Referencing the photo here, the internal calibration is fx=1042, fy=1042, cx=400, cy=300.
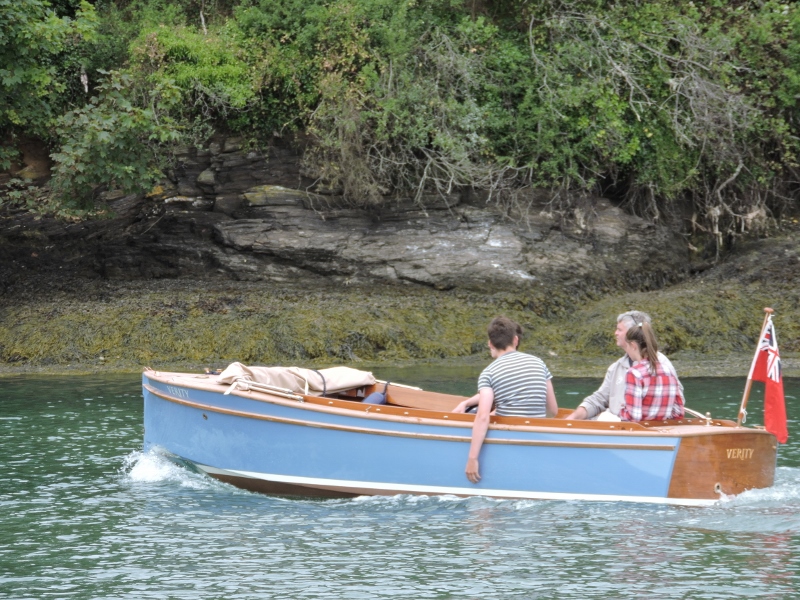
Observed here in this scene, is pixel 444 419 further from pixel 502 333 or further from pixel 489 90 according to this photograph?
pixel 489 90

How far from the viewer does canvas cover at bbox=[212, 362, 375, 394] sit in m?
9.09

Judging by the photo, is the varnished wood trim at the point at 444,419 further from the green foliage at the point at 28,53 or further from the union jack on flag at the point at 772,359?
the green foliage at the point at 28,53

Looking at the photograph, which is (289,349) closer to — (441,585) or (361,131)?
(361,131)

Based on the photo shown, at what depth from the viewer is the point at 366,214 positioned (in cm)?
2080

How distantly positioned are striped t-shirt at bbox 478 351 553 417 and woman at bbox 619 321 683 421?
26.4 inches

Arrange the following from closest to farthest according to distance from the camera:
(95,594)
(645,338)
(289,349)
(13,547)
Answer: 1. (95,594)
2. (13,547)
3. (645,338)
4. (289,349)

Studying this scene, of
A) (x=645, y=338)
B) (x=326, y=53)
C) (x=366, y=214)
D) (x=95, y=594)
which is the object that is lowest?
(x=95, y=594)

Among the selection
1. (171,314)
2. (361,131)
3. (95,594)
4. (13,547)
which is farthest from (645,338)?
(361,131)

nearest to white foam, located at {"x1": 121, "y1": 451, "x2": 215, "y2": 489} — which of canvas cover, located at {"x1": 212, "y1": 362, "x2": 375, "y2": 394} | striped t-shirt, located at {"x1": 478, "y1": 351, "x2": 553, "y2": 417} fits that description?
canvas cover, located at {"x1": 212, "y1": 362, "x2": 375, "y2": 394}

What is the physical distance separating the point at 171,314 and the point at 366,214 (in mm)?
4686

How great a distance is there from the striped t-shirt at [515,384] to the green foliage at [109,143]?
37.9 feet

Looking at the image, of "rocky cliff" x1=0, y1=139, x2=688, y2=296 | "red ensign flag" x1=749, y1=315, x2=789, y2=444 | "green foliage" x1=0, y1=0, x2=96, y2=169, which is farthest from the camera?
"rocky cliff" x1=0, y1=139, x2=688, y2=296

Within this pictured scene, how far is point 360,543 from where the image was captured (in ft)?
24.1

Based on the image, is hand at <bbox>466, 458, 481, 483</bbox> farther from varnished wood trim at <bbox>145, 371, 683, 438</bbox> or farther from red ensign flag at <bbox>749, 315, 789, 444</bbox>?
red ensign flag at <bbox>749, 315, 789, 444</bbox>
